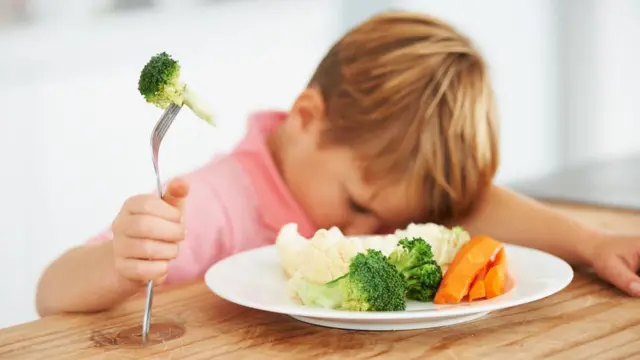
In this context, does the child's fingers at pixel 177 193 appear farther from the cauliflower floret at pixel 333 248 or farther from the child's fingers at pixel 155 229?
the cauliflower floret at pixel 333 248

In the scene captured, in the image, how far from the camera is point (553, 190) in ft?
6.01

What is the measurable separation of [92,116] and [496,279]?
2056mm

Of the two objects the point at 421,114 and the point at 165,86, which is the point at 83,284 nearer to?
the point at 165,86

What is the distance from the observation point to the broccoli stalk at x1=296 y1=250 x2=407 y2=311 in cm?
97

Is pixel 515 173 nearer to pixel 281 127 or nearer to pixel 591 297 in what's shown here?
pixel 281 127

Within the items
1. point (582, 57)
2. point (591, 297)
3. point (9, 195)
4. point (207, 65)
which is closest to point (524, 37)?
point (582, 57)

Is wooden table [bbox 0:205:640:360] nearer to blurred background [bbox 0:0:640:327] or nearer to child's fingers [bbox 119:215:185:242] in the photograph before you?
child's fingers [bbox 119:215:185:242]

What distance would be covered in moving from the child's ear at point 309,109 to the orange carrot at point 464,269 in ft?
1.59

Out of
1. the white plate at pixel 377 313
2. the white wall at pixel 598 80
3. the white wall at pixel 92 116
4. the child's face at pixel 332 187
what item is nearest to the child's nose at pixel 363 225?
the child's face at pixel 332 187

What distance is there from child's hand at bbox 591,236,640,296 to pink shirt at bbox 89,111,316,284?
0.48 metres

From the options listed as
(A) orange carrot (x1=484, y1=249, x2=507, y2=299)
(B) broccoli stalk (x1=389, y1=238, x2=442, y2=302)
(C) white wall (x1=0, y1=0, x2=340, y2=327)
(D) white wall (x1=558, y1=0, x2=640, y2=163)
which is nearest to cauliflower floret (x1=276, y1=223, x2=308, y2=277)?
(B) broccoli stalk (x1=389, y1=238, x2=442, y2=302)

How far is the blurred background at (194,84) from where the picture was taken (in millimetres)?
2750

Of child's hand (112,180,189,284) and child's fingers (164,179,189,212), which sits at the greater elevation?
child's fingers (164,179,189,212)

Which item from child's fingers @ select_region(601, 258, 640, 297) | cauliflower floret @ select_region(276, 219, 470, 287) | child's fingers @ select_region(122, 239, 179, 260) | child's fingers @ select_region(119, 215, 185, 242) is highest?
child's fingers @ select_region(119, 215, 185, 242)
